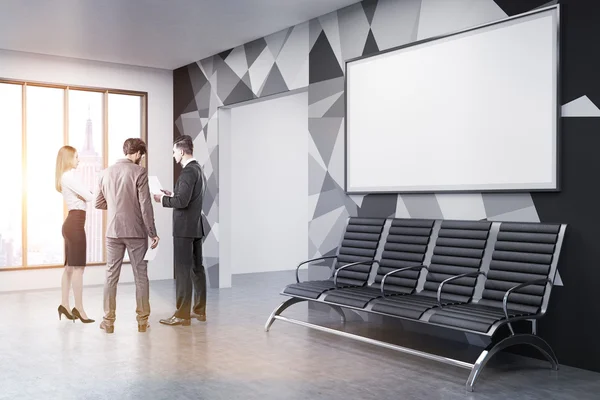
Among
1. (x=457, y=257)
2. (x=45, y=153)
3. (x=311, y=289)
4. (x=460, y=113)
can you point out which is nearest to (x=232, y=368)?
(x=311, y=289)

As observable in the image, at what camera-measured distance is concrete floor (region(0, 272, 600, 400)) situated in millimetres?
3822

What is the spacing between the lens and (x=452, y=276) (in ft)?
15.6

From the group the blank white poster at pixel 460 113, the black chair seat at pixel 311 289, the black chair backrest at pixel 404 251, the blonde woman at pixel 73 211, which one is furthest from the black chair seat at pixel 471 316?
the blonde woman at pixel 73 211

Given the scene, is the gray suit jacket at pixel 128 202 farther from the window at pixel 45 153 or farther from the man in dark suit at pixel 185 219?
the window at pixel 45 153

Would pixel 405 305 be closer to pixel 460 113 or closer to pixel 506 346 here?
pixel 506 346

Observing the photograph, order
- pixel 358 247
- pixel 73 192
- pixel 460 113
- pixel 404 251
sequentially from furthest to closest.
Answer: pixel 73 192, pixel 358 247, pixel 404 251, pixel 460 113

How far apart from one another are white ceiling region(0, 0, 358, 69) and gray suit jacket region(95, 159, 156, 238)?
188 cm

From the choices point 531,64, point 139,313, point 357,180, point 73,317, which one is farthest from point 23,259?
point 531,64

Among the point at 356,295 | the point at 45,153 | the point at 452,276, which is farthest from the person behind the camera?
the point at 45,153

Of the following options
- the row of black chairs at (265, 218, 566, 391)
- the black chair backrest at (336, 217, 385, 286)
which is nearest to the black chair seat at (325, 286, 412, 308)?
the row of black chairs at (265, 218, 566, 391)

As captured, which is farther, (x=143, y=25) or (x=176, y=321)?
(x=143, y=25)

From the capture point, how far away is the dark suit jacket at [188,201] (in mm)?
5695

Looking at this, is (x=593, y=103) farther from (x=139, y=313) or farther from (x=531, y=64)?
(x=139, y=313)

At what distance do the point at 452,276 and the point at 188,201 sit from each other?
2.39 meters
